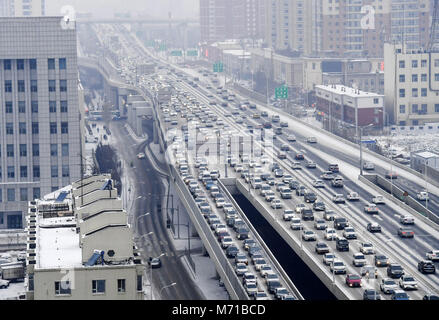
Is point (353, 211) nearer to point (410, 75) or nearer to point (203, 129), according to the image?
point (203, 129)

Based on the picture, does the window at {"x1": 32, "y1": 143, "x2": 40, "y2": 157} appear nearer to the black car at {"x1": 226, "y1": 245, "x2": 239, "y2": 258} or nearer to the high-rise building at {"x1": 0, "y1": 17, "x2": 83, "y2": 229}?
the high-rise building at {"x1": 0, "y1": 17, "x2": 83, "y2": 229}

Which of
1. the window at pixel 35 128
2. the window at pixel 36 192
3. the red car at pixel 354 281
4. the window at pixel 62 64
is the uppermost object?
the window at pixel 62 64

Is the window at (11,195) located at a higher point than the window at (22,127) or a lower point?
lower

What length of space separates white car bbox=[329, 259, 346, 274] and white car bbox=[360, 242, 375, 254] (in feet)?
16.5

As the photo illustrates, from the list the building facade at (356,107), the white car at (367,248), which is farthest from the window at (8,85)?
the building facade at (356,107)

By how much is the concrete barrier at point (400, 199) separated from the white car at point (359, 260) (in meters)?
13.0

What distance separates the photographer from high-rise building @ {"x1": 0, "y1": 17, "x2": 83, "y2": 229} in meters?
84.9

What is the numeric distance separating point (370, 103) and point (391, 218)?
61226mm

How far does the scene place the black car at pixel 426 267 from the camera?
52.3m

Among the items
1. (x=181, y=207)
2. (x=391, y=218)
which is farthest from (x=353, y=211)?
(x=181, y=207)

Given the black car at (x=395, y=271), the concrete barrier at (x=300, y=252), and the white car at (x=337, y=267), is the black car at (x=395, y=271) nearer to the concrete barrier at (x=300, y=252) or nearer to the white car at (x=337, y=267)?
the white car at (x=337, y=267)

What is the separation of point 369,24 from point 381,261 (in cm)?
13150

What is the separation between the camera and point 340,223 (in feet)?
216

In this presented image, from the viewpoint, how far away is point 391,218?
70125 millimetres
